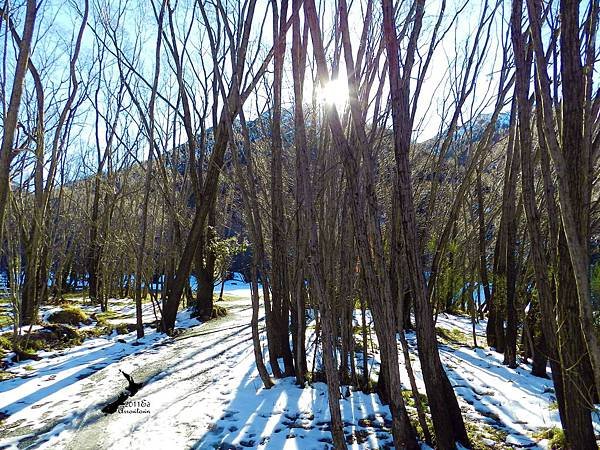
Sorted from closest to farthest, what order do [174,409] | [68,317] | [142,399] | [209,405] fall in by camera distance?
[174,409] < [209,405] < [142,399] < [68,317]

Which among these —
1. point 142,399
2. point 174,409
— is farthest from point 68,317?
point 174,409

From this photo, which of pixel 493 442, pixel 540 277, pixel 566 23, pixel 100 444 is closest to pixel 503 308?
pixel 493 442

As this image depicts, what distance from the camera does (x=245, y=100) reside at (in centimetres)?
716

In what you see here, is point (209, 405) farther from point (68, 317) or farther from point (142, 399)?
point (68, 317)

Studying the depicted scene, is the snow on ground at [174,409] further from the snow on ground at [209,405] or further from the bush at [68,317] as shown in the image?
the bush at [68,317]

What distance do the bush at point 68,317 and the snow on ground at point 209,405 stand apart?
7.39ft

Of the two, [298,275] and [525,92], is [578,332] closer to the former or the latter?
[525,92]

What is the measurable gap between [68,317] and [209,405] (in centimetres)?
578

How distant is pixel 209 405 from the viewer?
416 centimetres

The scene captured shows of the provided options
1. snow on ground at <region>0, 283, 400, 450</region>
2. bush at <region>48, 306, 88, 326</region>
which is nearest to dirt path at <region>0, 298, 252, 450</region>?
snow on ground at <region>0, 283, 400, 450</region>

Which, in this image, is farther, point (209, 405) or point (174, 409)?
point (209, 405)

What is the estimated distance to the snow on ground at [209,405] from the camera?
3.35 m

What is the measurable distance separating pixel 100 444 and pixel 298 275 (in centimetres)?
224

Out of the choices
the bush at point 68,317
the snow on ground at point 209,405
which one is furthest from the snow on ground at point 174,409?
the bush at point 68,317
